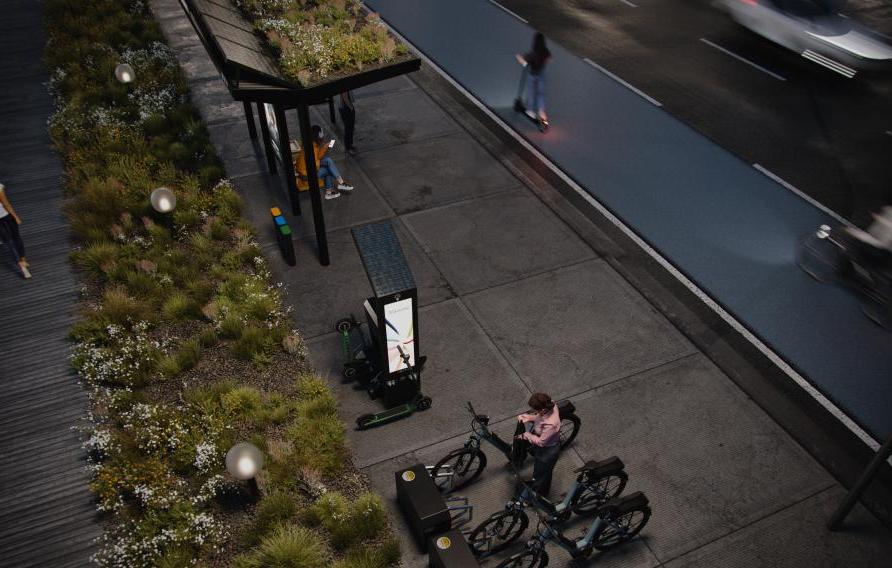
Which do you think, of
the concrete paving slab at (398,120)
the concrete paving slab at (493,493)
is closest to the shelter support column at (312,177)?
the concrete paving slab at (398,120)

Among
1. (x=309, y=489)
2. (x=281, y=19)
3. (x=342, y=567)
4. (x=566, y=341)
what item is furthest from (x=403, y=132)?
(x=342, y=567)

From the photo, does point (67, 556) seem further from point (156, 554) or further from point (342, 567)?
point (342, 567)

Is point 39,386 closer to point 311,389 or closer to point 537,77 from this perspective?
point 311,389

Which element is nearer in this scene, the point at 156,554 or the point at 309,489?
the point at 156,554

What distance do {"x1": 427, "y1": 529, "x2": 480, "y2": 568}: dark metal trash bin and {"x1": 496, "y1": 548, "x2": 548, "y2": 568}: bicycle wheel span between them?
457 mm

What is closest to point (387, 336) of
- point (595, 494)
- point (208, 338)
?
point (595, 494)

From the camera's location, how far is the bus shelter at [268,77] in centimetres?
857

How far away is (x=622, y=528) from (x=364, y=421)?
3281mm

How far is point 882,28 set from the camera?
1773cm

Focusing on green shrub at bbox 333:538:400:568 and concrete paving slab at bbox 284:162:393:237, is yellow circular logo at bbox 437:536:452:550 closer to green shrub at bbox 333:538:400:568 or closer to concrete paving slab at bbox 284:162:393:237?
green shrub at bbox 333:538:400:568

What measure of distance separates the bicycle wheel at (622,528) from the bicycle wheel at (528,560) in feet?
2.10

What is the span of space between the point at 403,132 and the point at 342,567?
9813 mm

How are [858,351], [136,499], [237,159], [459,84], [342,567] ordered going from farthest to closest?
1. [459,84]
2. [237,159]
3. [858,351]
4. [136,499]
5. [342,567]

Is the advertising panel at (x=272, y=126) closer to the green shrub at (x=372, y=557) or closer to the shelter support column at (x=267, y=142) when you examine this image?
the shelter support column at (x=267, y=142)
